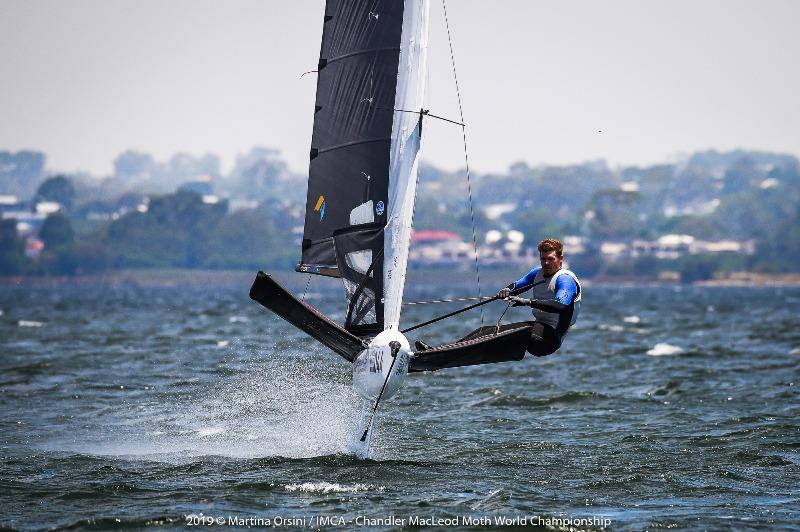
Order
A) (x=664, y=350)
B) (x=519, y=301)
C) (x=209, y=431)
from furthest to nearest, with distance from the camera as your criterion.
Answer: (x=664, y=350), (x=209, y=431), (x=519, y=301)

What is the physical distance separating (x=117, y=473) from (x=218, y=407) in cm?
719

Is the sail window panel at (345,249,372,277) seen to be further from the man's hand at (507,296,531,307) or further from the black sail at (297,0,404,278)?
the man's hand at (507,296,531,307)

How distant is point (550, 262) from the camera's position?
16.0 meters

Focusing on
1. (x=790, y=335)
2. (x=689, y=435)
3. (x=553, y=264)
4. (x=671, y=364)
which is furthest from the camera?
(x=790, y=335)

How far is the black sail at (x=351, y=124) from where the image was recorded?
16172 mm

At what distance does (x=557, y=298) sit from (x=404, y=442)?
4570 mm

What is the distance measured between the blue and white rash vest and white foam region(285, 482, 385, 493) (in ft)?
9.46

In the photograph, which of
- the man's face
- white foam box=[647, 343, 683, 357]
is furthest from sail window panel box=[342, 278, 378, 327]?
white foam box=[647, 343, 683, 357]

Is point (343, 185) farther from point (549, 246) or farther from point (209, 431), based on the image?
point (209, 431)

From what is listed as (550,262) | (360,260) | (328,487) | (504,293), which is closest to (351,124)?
(360,260)

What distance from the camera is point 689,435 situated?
2008 cm

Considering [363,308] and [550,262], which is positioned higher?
[550,262]

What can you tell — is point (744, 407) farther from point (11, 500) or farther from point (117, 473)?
point (11, 500)

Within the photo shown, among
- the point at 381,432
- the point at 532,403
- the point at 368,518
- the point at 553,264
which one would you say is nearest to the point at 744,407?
the point at 532,403
